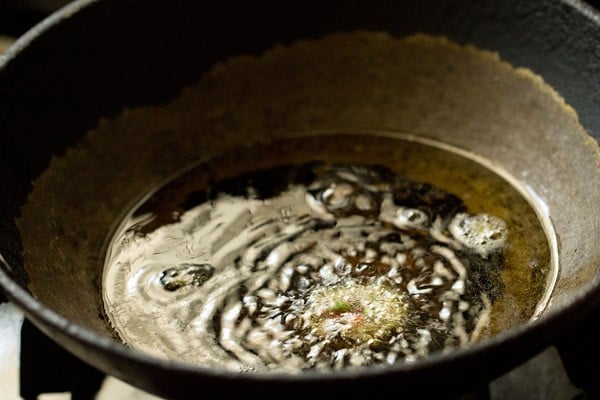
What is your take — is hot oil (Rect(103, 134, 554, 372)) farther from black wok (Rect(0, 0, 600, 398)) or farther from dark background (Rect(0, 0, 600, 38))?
dark background (Rect(0, 0, 600, 38))

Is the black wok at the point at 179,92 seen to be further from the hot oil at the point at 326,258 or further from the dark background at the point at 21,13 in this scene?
the dark background at the point at 21,13

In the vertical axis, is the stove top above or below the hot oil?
below

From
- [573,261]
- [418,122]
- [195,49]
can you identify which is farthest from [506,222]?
[195,49]

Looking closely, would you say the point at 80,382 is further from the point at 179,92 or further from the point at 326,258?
the point at 179,92

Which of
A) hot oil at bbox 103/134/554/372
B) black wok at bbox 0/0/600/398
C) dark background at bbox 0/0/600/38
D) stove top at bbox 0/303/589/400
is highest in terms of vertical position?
dark background at bbox 0/0/600/38

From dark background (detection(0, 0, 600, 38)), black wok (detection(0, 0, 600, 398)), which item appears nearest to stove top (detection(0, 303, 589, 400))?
black wok (detection(0, 0, 600, 398))
